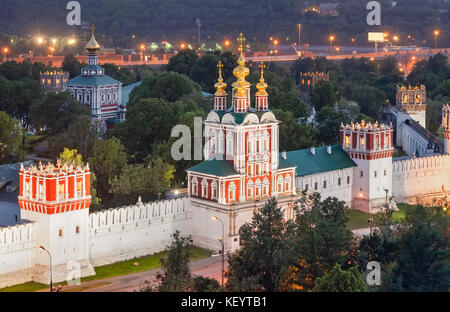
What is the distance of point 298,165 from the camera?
64.3 metres

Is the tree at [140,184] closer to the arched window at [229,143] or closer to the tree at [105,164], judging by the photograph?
the tree at [105,164]

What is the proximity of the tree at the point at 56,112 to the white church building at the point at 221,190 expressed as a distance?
2339 cm

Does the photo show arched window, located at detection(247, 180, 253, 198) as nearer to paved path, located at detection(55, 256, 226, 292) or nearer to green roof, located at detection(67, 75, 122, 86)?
paved path, located at detection(55, 256, 226, 292)

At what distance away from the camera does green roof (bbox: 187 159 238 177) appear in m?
57.2


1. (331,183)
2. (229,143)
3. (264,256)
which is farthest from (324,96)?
(264,256)

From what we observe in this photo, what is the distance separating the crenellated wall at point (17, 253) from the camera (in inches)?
1965

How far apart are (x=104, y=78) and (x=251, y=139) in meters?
36.8

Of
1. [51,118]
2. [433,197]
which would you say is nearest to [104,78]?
[51,118]

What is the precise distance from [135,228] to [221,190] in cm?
468

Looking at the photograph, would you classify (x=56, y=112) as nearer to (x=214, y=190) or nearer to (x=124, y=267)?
(x=214, y=190)

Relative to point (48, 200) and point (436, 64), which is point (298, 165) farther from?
point (436, 64)

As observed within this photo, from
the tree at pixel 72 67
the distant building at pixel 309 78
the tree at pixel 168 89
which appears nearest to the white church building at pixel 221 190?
the tree at pixel 168 89

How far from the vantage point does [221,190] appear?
187 ft

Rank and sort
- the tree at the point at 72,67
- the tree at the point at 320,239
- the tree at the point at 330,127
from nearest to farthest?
the tree at the point at 320,239
the tree at the point at 330,127
the tree at the point at 72,67
